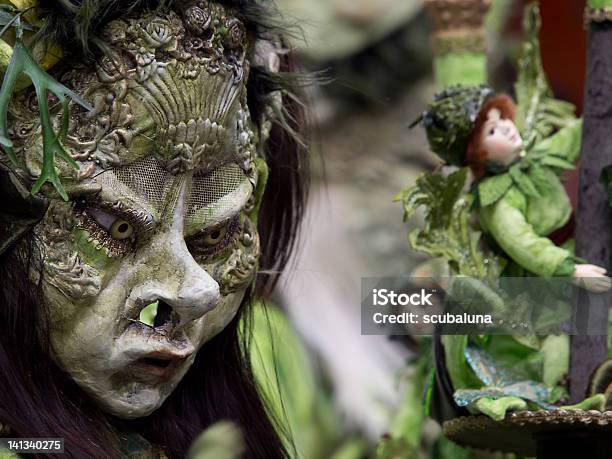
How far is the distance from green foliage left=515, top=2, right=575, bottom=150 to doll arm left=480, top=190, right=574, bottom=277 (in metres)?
0.19

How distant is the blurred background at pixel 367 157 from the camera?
10.9ft

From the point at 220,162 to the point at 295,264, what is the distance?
0.38m

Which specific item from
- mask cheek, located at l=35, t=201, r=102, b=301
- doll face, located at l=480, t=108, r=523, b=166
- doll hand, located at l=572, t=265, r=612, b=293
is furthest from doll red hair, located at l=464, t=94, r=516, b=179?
mask cheek, located at l=35, t=201, r=102, b=301

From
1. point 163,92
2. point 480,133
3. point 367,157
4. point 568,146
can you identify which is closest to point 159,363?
point 163,92

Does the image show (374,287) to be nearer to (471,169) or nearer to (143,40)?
(471,169)

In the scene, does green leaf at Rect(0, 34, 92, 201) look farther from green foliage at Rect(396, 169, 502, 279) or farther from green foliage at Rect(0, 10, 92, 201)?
green foliage at Rect(396, 169, 502, 279)

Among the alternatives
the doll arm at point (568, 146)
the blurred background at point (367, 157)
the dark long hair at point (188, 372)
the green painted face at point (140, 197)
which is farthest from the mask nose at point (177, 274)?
the blurred background at point (367, 157)

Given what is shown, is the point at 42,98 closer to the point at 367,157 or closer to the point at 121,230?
the point at 121,230

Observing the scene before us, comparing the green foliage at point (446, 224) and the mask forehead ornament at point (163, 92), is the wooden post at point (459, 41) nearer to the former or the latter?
the green foliage at point (446, 224)

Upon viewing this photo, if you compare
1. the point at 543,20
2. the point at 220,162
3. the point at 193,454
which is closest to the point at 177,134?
the point at 220,162

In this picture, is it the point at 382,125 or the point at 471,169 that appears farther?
the point at 382,125

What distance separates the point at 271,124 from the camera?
6.26 feet

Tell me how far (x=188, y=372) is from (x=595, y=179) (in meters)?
0.76

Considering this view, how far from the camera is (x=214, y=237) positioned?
68.1 inches
